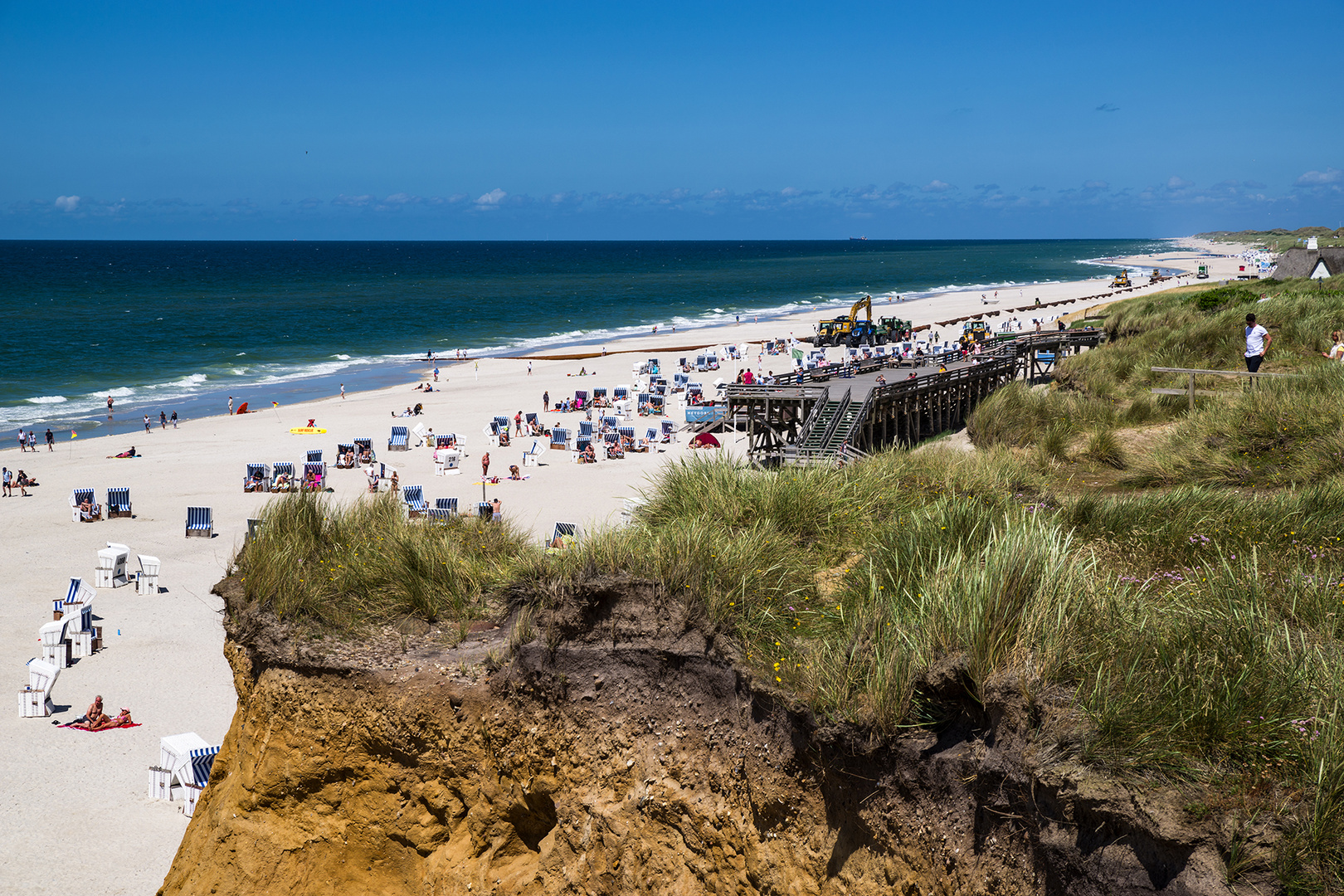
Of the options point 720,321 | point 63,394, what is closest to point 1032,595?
point 63,394

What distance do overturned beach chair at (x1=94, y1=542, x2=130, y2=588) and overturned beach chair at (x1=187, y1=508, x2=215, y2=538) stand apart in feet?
9.91

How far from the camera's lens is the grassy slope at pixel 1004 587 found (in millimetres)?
3594

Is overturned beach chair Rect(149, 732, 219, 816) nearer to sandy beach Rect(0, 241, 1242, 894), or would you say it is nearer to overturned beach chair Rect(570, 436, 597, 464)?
sandy beach Rect(0, 241, 1242, 894)

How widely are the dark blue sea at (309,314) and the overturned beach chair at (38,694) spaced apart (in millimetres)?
26632

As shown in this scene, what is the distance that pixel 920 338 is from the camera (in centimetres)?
5709

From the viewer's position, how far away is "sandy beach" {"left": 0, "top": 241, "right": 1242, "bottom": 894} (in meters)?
10.4

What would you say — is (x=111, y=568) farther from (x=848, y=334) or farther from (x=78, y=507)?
(x=848, y=334)

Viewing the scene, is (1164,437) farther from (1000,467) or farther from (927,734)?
(927,734)

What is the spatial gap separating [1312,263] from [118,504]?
153ft

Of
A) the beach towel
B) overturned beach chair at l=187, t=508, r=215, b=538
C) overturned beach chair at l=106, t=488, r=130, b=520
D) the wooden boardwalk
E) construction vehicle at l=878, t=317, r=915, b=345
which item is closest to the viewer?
the beach towel

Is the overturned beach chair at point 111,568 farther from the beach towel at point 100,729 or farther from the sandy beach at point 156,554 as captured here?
the beach towel at point 100,729

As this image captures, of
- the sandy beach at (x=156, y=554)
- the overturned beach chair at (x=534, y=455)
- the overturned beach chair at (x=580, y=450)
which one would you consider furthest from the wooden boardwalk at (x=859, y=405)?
the overturned beach chair at (x=534, y=455)

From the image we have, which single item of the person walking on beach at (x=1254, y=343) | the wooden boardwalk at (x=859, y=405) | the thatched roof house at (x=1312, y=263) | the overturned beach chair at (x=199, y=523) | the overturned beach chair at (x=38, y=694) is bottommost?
the overturned beach chair at (x=38, y=694)

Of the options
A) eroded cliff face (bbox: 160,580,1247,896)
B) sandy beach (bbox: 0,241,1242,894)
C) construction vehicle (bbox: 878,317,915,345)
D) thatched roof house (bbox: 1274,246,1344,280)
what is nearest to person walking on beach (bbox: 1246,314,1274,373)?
sandy beach (bbox: 0,241,1242,894)
